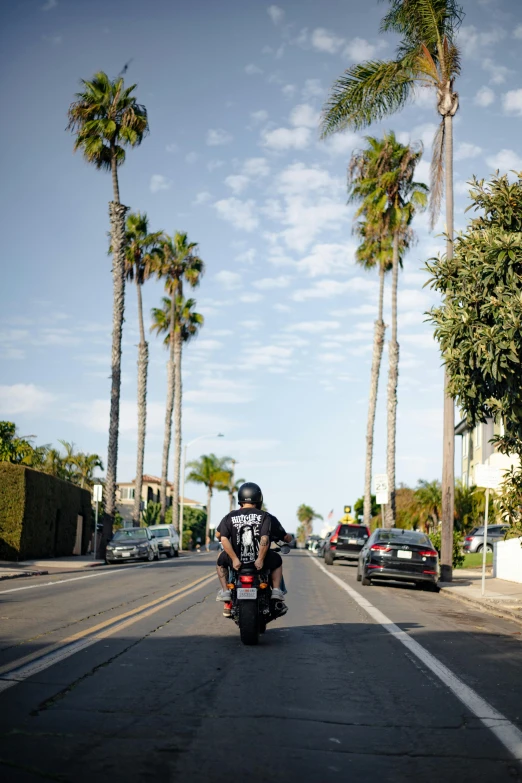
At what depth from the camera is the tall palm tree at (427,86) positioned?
85.0 ft

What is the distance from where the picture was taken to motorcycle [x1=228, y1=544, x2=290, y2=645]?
9969 millimetres

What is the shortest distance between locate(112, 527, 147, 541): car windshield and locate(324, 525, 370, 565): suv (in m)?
7.76

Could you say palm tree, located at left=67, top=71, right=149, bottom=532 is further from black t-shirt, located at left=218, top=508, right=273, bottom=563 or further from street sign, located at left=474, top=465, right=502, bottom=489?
black t-shirt, located at left=218, top=508, right=273, bottom=563

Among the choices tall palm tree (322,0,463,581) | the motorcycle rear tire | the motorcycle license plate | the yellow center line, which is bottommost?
the yellow center line

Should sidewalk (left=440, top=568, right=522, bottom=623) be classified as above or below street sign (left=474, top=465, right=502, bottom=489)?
below

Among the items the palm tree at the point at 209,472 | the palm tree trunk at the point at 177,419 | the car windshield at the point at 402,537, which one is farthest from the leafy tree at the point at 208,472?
the car windshield at the point at 402,537

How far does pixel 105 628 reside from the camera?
11078mm

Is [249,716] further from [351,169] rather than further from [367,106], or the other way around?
[351,169]

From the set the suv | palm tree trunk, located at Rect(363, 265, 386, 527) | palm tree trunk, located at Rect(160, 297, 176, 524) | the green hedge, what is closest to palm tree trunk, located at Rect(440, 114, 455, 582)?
the suv

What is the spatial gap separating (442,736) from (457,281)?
474 inches

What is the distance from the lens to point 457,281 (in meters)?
16.9

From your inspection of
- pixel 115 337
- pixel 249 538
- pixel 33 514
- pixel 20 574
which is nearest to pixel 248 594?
pixel 249 538

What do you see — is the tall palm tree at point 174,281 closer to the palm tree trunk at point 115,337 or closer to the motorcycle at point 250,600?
the palm tree trunk at point 115,337

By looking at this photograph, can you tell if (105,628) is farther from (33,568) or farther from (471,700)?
(33,568)
